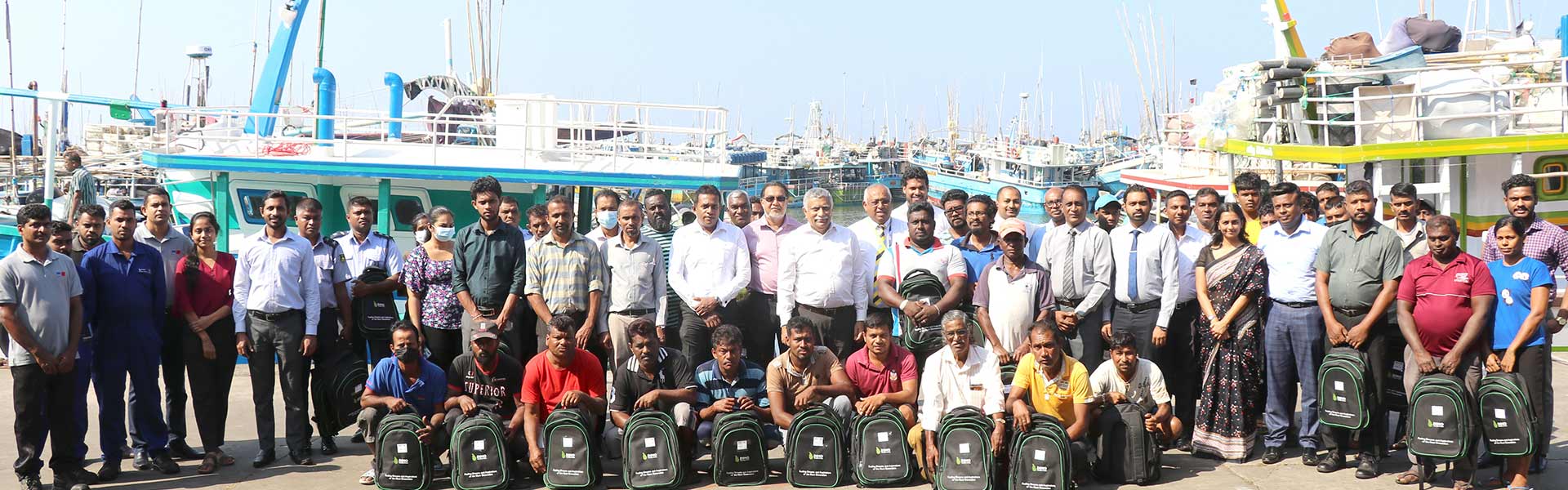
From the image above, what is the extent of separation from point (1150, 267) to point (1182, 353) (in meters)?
0.61

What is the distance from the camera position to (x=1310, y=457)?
304 inches

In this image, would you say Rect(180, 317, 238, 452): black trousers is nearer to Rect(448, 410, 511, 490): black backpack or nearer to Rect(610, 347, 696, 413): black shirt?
Rect(448, 410, 511, 490): black backpack

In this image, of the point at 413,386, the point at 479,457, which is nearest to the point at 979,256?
the point at 479,457

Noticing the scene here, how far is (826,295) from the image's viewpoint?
27.5 ft

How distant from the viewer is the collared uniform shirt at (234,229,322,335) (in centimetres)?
794

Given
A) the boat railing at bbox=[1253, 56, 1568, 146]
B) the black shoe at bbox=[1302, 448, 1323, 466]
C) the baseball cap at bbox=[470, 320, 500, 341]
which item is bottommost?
the black shoe at bbox=[1302, 448, 1323, 466]

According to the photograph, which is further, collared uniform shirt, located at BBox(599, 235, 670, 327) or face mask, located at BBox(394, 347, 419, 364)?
collared uniform shirt, located at BBox(599, 235, 670, 327)

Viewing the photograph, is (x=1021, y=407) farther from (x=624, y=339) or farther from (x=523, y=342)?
(x=523, y=342)

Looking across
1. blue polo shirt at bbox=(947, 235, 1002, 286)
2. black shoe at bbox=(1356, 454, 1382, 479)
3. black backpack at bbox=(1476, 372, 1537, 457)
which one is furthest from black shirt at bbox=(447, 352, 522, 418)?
black backpack at bbox=(1476, 372, 1537, 457)

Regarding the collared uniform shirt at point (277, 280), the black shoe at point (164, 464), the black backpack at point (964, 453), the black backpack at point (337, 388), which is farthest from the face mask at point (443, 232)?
the black backpack at point (964, 453)

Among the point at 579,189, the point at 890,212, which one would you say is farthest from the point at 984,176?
the point at 890,212

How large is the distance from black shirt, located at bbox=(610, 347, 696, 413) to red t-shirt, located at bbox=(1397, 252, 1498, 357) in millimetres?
4235

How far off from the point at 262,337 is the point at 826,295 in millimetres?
3645

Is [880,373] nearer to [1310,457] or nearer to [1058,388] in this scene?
[1058,388]
